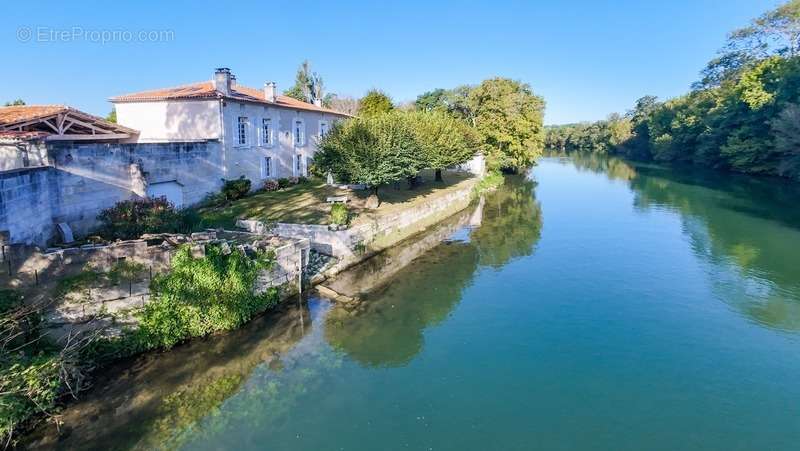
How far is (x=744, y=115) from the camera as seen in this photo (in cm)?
5788

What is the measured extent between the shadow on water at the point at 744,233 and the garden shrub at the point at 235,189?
24.1m

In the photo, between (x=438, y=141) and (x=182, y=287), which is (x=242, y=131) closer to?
(x=438, y=141)

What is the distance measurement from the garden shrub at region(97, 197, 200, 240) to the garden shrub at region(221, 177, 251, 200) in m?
7.63

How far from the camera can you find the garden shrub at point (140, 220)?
16.6m

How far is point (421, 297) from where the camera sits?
18188mm

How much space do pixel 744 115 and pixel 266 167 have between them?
5976cm

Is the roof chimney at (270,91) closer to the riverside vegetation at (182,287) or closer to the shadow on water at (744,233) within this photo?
the riverside vegetation at (182,287)

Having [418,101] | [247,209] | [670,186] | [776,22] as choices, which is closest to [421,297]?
[247,209]

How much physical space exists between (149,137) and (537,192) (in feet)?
120

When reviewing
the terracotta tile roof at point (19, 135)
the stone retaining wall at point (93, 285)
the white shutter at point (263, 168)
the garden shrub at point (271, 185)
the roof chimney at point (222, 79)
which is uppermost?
Answer: the roof chimney at point (222, 79)

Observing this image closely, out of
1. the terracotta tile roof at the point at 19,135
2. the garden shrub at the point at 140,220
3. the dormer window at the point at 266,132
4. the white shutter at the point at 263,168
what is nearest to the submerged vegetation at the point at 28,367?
the garden shrub at the point at 140,220

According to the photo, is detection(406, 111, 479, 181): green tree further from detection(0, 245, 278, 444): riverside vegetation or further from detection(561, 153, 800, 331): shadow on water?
detection(0, 245, 278, 444): riverside vegetation

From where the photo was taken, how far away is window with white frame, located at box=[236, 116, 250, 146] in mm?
27938

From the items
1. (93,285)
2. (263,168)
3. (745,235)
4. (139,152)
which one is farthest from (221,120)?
(745,235)
